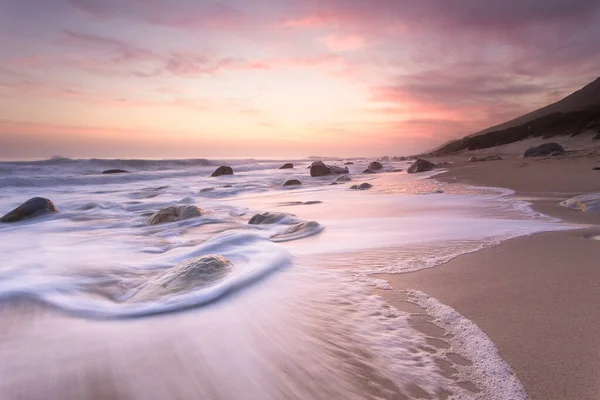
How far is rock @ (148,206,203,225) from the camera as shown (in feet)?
18.1

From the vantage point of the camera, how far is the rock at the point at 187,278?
2.25 meters

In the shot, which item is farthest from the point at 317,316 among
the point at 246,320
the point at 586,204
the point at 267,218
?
the point at 586,204

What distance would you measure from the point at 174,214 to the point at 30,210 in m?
3.20

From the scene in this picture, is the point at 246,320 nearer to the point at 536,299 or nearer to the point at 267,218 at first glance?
the point at 536,299

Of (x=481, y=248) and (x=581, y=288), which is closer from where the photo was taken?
(x=581, y=288)

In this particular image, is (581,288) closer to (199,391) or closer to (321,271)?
(321,271)

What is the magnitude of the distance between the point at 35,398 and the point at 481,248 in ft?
9.87

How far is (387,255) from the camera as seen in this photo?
2.90 m

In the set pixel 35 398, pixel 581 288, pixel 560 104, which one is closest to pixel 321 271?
pixel 581 288

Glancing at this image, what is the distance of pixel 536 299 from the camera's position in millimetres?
1867

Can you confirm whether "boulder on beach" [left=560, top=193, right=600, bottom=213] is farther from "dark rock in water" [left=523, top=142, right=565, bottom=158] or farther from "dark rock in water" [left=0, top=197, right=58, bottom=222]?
"dark rock in water" [left=523, top=142, right=565, bottom=158]

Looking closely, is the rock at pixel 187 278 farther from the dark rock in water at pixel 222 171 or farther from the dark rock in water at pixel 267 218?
the dark rock in water at pixel 222 171

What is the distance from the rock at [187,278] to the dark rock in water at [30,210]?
5452 millimetres

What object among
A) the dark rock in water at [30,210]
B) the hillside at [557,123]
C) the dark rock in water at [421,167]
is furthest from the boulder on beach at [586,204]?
the hillside at [557,123]
